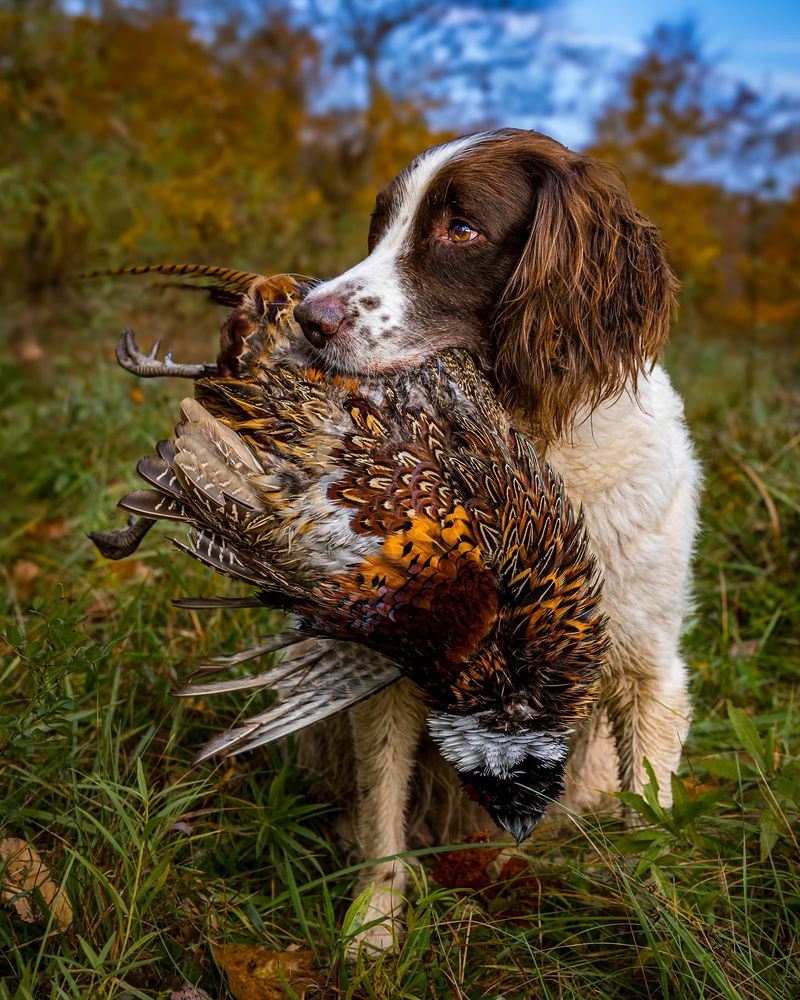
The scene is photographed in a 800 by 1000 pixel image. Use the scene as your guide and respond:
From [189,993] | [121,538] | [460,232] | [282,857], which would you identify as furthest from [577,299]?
[189,993]

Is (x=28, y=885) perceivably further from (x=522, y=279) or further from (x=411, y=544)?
(x=522, y=279)

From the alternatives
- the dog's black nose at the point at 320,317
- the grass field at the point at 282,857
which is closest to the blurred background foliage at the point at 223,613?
the grass field at the point at 282,857

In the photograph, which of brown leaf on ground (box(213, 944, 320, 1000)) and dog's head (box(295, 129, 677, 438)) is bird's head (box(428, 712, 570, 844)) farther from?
dog's head (box(295, 129, 677, 438))

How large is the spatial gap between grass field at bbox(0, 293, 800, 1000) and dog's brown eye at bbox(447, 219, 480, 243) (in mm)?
1192

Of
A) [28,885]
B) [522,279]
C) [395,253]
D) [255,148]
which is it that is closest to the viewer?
[28,885]

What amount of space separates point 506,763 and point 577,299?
1.06m

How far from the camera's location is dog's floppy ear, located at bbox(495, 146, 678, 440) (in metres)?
2.08

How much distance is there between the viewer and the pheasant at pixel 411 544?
5.18ft

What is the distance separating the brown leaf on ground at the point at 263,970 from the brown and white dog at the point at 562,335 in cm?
26

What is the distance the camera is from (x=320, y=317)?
1.95 m

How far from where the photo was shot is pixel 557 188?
215cm

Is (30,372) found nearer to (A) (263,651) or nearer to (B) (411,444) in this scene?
(A) (263,651)

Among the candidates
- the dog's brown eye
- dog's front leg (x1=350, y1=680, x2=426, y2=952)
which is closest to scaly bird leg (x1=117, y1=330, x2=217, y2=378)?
the dog's brown eye

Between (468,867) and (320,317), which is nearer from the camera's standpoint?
(320,317)
